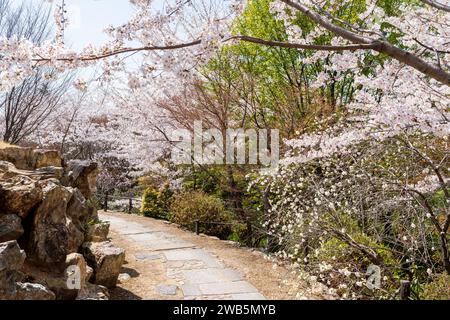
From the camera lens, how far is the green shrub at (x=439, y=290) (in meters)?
4.25

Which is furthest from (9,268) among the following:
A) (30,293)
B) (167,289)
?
(167,289)

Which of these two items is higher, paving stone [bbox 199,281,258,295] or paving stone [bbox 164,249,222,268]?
paving stone [bbox 164,249,222,268]

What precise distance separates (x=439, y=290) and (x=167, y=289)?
377 centimetres

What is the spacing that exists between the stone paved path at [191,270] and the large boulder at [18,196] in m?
2.37

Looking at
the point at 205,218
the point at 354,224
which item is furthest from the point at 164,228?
the point at 354,224

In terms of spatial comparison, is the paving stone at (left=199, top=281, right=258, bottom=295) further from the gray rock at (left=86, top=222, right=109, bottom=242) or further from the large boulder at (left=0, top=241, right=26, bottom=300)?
the large boulder at (left=0, top=241, right=26, bottom=300)

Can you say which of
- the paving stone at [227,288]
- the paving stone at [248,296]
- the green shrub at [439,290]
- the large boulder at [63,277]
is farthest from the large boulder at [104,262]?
the green shrub at [439,290]

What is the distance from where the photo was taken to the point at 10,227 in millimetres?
4273

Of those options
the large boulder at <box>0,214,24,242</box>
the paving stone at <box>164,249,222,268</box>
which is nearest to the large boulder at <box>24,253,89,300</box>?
the large boulder at <box>0,214,24,242</box>

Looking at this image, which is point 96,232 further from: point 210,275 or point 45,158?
point 210,275

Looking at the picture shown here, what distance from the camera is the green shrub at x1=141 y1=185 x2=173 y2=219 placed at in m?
13.4

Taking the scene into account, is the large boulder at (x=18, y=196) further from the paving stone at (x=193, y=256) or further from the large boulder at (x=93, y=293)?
the paving stone at (x=193, y=256)

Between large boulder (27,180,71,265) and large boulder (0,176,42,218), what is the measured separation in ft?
0.47

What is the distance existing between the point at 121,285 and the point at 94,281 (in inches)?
21.2
